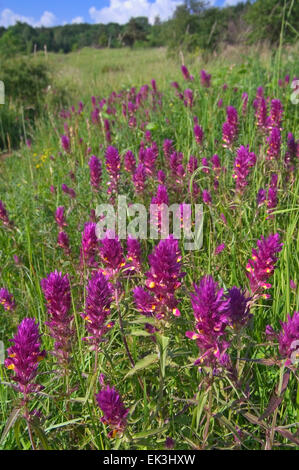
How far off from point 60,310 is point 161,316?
1.37 feet

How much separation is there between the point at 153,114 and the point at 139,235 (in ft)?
9.61

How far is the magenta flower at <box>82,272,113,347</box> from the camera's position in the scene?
139 cm

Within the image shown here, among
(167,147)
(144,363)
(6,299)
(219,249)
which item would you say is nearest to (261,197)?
(219,249)

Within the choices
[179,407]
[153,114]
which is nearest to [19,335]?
[179,407]

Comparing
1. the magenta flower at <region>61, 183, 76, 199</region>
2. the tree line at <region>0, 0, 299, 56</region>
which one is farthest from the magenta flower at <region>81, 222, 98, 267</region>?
the tree line at <region>0, 0, 299, 56</region>

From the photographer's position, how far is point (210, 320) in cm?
121

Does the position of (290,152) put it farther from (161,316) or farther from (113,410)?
(113,410)

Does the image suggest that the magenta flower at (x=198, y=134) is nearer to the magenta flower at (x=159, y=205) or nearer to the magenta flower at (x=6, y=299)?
the magenta flower at (x=159, y=205)

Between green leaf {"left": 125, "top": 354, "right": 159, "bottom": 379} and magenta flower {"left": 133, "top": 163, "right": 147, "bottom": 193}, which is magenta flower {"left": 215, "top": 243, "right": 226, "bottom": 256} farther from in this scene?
green leaf {"left": 125, "top": 354, "right": 159, "bottom": 379}


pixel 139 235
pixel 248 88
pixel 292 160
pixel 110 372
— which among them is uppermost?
pixel 248 88

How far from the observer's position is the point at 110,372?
1717 millimetres

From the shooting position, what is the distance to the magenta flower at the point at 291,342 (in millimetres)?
1248

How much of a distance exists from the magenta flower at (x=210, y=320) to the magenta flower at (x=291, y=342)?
0.69 feet
